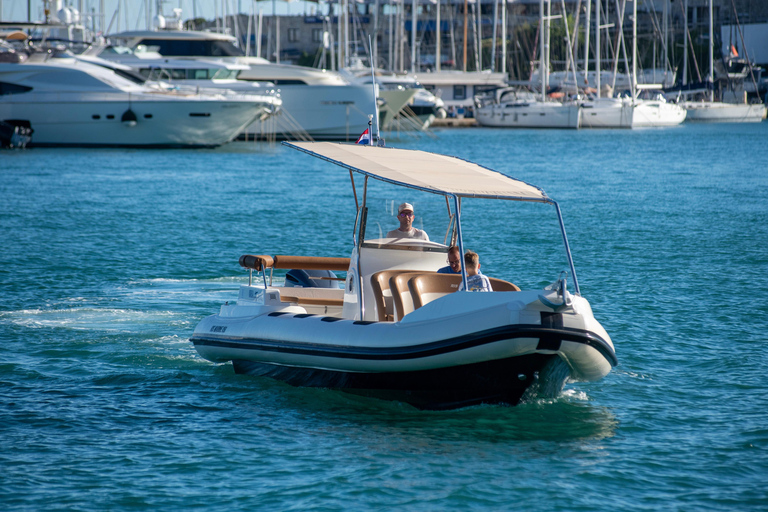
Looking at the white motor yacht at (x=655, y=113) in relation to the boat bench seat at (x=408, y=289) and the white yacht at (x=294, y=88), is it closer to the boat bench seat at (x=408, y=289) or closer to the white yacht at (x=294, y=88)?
the white yacht at (x=294, y=88)

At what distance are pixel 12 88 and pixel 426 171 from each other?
3888 cm

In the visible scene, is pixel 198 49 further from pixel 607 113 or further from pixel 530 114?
pixel 607 113

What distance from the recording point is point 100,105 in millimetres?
42656

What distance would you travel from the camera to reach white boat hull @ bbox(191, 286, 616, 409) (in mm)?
7406

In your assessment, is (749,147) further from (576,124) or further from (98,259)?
(98,259)

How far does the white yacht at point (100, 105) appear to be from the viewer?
42469 mm

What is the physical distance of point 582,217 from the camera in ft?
78.4

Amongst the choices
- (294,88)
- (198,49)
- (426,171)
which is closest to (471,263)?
(426,171)

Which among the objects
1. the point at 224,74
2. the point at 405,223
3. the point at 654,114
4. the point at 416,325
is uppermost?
the point at 224,74

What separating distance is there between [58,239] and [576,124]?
179 ft

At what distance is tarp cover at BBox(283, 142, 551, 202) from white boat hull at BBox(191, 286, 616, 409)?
3.07 ft

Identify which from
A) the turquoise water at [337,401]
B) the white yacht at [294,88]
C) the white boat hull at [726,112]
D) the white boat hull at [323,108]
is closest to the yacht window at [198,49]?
the white yacht at [294,88]

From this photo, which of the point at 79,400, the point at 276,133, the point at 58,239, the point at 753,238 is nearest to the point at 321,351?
the point at 79,400

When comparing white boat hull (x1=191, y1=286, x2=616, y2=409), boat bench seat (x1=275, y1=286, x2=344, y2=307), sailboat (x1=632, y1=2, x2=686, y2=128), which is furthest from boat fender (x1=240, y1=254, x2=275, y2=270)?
sailboat (x1=632, y1=2, x2=686, y2=128)
